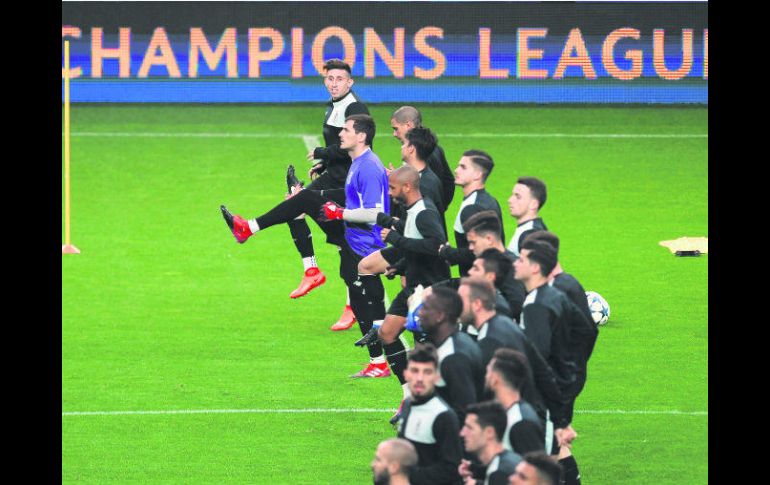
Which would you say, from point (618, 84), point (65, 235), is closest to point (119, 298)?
point (65, 235)

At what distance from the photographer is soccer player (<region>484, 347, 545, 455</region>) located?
7.39 metres

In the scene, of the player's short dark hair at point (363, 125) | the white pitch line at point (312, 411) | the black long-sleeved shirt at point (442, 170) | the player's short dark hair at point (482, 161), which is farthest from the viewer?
the black long-sleeved shirt at point (442, 170)

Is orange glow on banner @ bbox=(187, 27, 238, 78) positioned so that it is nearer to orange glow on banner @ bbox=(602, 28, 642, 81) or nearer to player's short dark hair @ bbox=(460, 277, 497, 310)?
orange glow on banner @ bbox=(602, 28, 642, 81)

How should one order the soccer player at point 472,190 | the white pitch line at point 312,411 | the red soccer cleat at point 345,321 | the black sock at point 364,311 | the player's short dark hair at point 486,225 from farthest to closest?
1. the red soccer cleat at point 345,321
2. the black sock at point 364,311
3. the white pitch line at point 312,411
4. the soccer player at point 472,190
5. the player's short dark hair at point 486,225

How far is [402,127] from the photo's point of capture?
486 inches

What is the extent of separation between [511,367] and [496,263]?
1.64 metres

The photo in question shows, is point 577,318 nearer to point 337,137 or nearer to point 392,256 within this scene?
point 392,256

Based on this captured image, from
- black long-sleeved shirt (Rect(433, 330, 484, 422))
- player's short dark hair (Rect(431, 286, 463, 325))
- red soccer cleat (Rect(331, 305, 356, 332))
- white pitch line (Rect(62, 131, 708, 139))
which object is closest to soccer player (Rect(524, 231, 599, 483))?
player's short dark hair (Rect(431, 286, 463, 325))

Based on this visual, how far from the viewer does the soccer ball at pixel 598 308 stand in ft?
47.6

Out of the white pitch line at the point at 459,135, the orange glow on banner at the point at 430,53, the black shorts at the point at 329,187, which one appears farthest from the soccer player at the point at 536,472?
the orange glow on banner at the point at 430,53

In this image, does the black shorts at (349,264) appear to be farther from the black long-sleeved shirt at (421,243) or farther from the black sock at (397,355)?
the black long-sleeved shirt at (421,243)

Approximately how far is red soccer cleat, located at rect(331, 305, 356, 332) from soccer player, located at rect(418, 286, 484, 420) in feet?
21.4

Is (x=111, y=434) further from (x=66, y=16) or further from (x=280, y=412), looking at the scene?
(x=66, y=16)

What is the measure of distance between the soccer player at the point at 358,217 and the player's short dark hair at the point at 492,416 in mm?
5053
